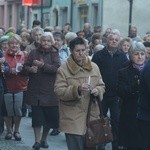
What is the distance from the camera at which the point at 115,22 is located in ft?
110

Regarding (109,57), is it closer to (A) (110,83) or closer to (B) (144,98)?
(A) (110,83)

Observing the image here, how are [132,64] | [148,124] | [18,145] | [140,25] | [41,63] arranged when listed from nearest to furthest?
[148,124], [132,64], [41,63], [18,145], [140,25]

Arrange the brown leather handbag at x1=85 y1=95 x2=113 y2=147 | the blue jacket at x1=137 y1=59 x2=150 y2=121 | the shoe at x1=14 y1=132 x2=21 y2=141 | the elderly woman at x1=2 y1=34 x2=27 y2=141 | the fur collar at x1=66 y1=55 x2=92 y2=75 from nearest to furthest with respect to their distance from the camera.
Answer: the blue jacket at x1=137 y1=59 x2=150 y2=121, the brown leather handbag at x1=85 y1=95 x2=113 y2=147, the fur collar at x1=66 y1=55 x2=92 y2=75, the elderly woman at x1=2 y1=34 x2=27 y2=141, the shoe at x1=14 y1=132 x2=21 y2=141

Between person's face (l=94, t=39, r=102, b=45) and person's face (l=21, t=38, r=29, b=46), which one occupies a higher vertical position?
person's face (l=94, t=39, r=102, b=45)

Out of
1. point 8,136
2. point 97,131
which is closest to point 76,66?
point 97,131

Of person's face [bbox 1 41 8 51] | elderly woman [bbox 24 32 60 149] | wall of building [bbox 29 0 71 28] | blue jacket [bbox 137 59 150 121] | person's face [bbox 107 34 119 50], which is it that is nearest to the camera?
blue jacket [bbox 137 59 150 121]

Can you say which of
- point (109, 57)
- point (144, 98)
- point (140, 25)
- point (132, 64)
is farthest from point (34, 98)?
point (140, 25)

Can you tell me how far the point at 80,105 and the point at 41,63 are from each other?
270 centimetres

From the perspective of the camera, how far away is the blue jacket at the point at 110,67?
1201cm

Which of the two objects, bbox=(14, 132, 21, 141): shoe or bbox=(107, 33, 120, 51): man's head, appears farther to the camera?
bbox=(14, 132, 21, 141): shoe

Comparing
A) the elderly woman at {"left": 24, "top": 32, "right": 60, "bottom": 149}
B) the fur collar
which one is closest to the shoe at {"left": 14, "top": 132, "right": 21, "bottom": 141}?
the elderly woman at {"left": 24, "top": 32, "right": 60, "bottom": 149}

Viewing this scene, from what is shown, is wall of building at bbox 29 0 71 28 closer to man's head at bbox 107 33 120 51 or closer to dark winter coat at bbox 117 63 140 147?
man's head at bbox 107 33 120 51

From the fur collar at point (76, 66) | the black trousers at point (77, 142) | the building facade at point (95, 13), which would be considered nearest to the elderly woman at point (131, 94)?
the fur collar at point (76, 66)

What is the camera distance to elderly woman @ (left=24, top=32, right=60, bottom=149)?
11852 millimetres
